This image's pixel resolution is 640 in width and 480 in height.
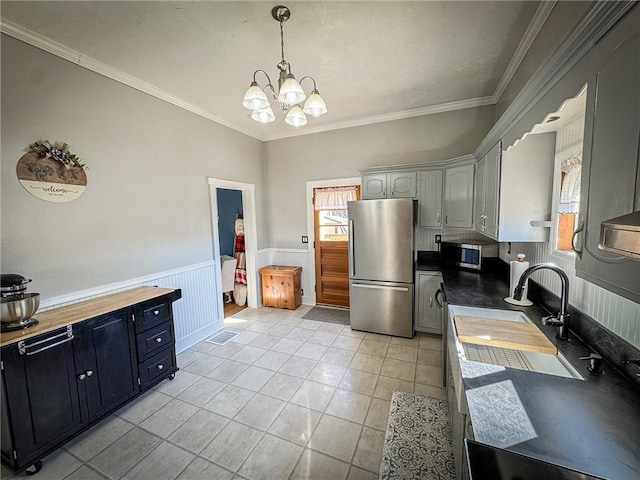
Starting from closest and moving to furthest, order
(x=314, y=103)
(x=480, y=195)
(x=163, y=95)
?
(x=314, y=103), (x=480, y=195), (x=163, y=95)

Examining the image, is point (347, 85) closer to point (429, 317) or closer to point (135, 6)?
point (135, 6)

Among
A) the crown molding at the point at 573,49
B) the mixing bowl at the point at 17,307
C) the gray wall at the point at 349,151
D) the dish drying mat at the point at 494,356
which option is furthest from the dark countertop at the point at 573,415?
the gray wall at the point at 349,151

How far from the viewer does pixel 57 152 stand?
203cm

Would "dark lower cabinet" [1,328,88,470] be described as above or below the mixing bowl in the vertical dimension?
below

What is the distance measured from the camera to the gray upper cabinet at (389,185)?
134 inches

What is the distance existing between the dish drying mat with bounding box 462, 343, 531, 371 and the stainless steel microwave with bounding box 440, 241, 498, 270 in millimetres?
1622

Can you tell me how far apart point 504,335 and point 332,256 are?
2970mm

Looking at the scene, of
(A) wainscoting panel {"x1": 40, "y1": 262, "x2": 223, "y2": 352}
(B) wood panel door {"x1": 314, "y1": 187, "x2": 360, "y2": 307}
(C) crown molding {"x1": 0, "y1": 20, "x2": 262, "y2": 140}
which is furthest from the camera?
(B) wood panel door {"x1": 314, "y1": 187, "x2": 360, "y2": 307}

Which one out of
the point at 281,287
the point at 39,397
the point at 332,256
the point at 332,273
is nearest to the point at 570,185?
the point at 332,256

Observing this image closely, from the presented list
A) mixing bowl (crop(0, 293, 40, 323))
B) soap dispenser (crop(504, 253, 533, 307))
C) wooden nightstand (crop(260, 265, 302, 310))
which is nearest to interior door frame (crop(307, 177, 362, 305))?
wooden nightstand (crop(260, 265, 302, 310))

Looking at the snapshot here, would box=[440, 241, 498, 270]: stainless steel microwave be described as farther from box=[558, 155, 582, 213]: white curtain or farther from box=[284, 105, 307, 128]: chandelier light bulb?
box=[284, 105, 307, 128]: chandelier light bulb

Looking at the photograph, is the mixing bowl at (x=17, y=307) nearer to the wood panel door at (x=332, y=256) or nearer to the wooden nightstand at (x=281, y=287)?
the wooden nightstand at (x=281, y=287)

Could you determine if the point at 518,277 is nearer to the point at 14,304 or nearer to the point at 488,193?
the point at 488,193

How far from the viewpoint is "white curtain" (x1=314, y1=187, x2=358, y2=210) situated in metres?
4.10
